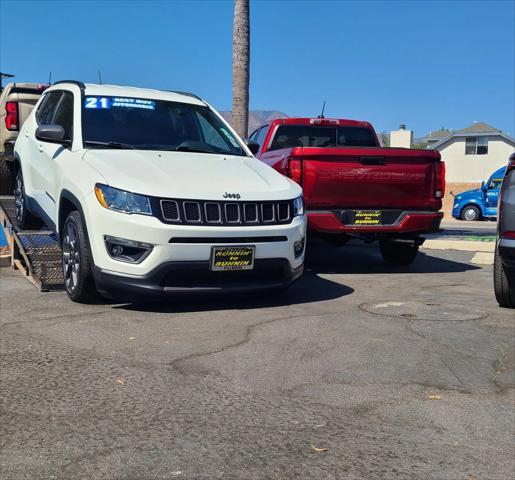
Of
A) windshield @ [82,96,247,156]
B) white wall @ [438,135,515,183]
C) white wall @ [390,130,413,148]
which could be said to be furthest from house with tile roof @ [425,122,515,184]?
windshield @ [82,96,247,156]

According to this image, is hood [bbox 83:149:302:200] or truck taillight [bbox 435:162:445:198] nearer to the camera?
hood [bbox 83:149:302:200]

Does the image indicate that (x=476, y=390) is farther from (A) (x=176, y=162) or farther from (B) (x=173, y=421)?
(A) (x=176, y=162)

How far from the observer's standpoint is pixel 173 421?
3139 millimetres

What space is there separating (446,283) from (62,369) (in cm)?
504

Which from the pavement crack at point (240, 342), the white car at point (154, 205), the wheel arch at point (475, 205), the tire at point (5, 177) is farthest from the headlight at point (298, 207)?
the wheel arch at point (475, 205)

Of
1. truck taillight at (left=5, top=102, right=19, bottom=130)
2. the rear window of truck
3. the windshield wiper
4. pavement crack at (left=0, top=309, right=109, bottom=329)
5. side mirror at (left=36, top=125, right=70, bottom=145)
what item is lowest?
pavement crack at (left=0, top=309, right=109, bottom=329)

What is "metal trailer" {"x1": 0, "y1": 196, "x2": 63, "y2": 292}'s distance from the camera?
245 inches

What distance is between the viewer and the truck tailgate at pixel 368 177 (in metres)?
7.22

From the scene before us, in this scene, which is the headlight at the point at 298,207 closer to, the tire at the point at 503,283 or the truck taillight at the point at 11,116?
the tire at the point at 503,283

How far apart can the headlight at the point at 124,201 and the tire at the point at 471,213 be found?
23852 millimetres

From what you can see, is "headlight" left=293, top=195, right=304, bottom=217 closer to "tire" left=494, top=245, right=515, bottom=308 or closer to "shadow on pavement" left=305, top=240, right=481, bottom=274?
"tire" left=494, top=245, right=515, bottom=308

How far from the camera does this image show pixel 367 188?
291 inches

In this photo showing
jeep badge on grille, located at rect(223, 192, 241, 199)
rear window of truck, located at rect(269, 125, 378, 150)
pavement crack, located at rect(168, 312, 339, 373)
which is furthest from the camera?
rear window of truck, located at rect(269, 125, 378, 150)

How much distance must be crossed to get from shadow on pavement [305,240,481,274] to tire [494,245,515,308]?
257 cm
